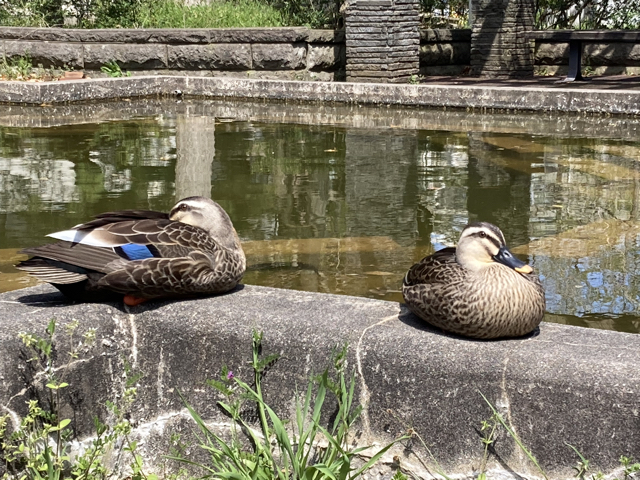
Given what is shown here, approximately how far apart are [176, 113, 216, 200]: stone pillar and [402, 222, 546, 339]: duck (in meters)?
4.49

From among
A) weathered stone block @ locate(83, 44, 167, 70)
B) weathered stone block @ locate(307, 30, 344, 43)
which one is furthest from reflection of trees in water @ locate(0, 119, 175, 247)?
weathered stone block @ locate(307, 30, 344, 43)

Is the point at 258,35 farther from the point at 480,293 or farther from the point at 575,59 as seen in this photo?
the point at 480,293

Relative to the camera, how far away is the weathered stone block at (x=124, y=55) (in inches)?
678

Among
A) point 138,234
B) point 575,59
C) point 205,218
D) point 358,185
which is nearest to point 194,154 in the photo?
point 358,185

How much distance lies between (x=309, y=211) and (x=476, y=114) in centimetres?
590

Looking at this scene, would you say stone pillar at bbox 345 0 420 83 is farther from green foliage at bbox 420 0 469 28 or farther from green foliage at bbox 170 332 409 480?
green foliage at bbox 170 332 409 480

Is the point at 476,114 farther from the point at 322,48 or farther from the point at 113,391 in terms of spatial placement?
the point at 113,391

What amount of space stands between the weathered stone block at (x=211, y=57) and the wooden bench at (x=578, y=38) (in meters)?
5.40

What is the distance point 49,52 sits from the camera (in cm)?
1716

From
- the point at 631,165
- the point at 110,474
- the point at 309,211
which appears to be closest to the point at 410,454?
the point at 110,474

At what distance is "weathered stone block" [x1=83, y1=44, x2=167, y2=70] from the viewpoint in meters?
17.2

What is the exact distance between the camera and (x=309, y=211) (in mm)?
7281

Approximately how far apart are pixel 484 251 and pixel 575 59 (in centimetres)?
1363

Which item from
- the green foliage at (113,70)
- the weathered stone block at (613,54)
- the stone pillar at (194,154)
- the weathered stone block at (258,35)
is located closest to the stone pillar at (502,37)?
the weathered stone block at (613,54)
